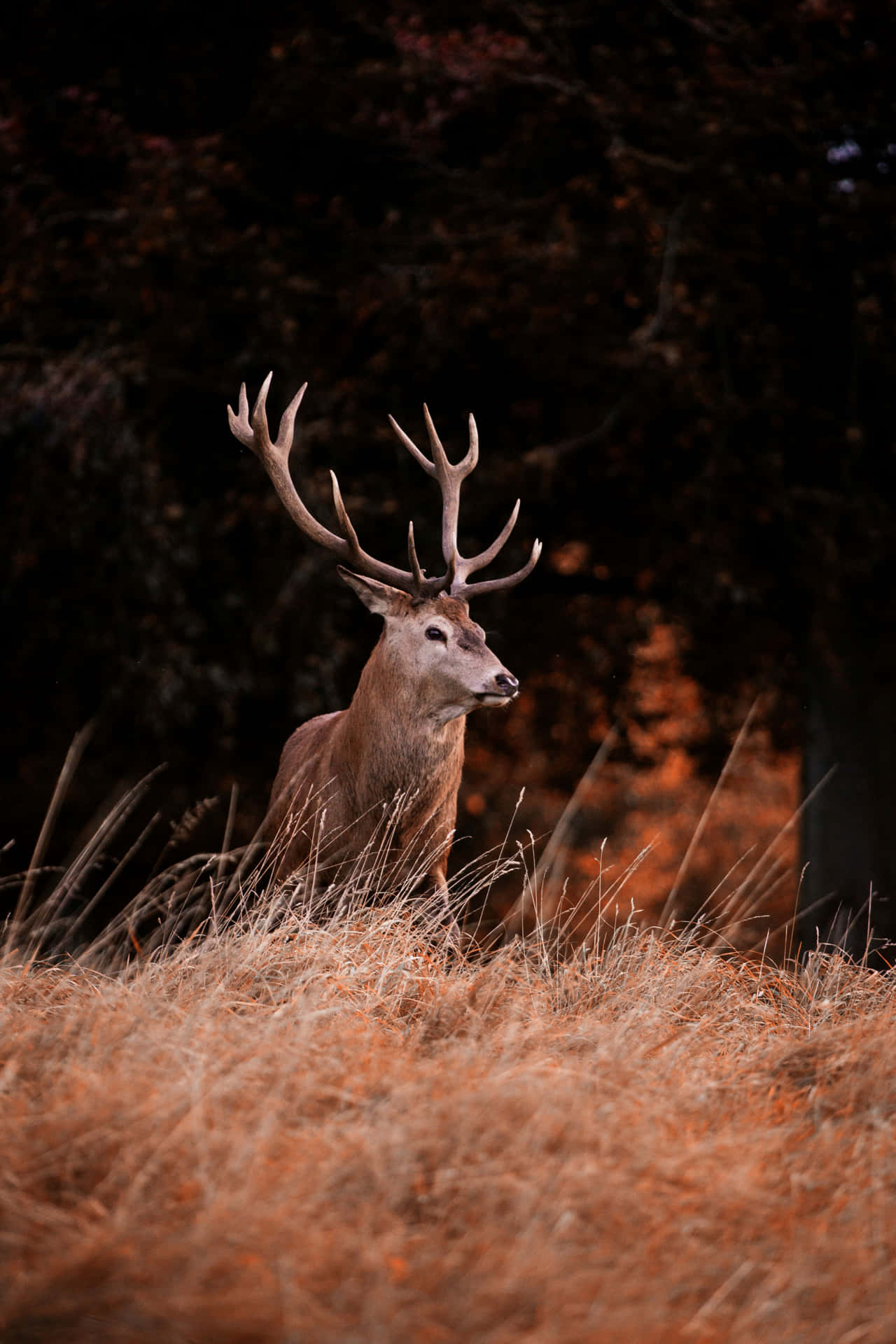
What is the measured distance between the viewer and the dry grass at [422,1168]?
2.08 metres

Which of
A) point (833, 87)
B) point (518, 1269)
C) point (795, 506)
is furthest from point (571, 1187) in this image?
point (833, 87)

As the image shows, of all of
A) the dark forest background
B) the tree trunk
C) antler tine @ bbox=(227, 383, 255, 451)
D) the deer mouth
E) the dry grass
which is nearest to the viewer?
the dry grass

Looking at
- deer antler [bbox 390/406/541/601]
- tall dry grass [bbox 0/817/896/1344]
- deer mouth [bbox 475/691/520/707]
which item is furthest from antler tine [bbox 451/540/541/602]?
tall dry grass [bbox 0/817/896/1344]

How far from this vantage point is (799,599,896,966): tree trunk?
8211mm

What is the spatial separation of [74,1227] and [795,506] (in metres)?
6.68

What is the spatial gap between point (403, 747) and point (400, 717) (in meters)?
0.11

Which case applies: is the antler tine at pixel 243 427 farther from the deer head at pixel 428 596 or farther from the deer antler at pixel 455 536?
the deer antler at pixel 455 536

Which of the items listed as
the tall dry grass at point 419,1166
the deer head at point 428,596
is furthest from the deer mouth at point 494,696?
the tall dry grass at point 419,1166

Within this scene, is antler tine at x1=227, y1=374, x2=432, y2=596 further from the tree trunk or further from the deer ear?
the tree trunk

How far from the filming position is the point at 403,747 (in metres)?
5.09

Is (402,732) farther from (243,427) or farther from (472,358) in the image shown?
(472,358)

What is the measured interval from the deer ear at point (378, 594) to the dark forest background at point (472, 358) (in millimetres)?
2489

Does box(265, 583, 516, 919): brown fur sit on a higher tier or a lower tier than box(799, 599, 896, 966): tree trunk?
higher

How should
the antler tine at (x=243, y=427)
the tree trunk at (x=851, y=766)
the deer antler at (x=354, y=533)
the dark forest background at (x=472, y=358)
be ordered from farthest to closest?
the tree trunk at (x=851, y=766), the dark forest background at (x=472, y=358), the antler tine at (x=243, y=427), the deer antler at (x=354, y=533)
